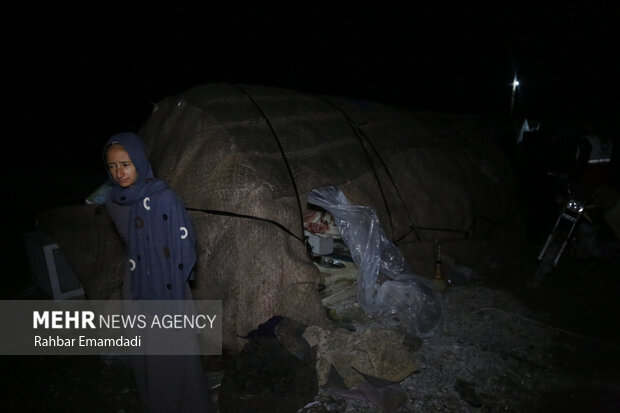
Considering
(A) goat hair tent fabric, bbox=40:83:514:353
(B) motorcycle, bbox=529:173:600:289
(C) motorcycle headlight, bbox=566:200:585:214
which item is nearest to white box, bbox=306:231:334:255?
(A) goat hair tent fabric, bbox=40:83:514:353

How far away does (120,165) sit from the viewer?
2.81m

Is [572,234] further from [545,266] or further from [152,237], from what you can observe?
[152,237]

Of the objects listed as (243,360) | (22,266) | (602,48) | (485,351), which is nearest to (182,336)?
(243,360)

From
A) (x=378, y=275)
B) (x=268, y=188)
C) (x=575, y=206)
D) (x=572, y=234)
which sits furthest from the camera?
(x=572, y=234)

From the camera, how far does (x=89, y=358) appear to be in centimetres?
439

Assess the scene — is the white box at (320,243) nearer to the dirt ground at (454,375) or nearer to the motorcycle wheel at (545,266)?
the dirt ground at (454,375)

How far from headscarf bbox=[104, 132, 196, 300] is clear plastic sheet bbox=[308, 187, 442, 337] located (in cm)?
260

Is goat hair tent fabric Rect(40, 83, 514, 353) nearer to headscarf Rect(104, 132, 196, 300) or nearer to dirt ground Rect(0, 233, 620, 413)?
dirt ground Rect(0, 233, 620, 413)

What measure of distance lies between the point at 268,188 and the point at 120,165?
1752 millimetres

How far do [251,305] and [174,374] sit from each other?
1.19 meters

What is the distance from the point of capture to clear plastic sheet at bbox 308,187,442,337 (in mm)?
4734

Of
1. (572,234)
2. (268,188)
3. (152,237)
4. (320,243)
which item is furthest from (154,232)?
(572,234)

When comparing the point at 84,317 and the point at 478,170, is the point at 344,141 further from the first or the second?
the point at 84,317

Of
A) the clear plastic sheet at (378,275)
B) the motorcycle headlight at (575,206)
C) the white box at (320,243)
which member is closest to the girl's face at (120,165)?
the clear plastic sheet at (378,275)
